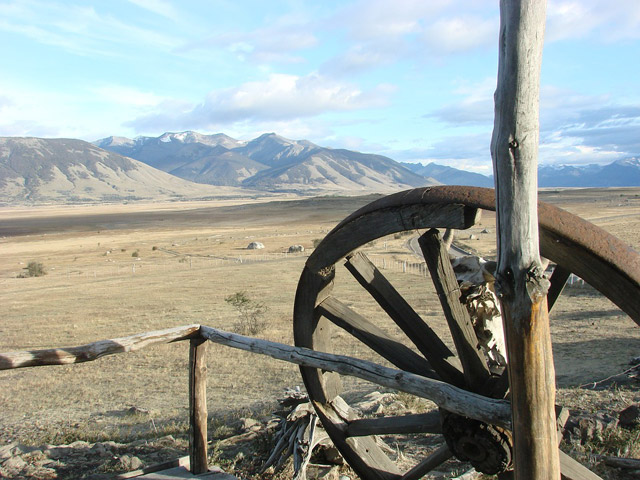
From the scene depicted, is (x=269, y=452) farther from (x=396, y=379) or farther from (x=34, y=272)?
(x=34, y=272)

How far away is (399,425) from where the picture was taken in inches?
135

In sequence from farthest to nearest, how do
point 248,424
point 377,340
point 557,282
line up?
point 248,424 → point 377,340 → point 557,282

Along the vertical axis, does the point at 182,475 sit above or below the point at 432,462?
below

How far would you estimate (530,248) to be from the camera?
2176 millimetres

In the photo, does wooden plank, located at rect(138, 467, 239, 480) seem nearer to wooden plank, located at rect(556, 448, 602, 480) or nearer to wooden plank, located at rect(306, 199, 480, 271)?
wooden plank, located at rect(306, 199, 480, 271)

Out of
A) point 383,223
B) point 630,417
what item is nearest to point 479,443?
point 383,223

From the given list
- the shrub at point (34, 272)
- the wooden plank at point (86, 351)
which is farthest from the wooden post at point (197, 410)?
the shrub at point (34, 272)

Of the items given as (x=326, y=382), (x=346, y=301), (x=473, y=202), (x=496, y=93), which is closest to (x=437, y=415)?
(x=326, y=382)

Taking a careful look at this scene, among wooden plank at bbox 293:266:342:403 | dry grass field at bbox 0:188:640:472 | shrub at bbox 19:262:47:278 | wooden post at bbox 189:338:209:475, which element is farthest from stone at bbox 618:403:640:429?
shrub at bbox 19:262:47:278

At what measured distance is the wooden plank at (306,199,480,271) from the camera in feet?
9.01

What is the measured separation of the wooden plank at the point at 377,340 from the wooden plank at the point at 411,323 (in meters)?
0.18

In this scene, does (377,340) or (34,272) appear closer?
(377,340)

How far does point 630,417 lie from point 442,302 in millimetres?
2687

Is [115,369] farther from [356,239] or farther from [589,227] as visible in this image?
[589,227]
